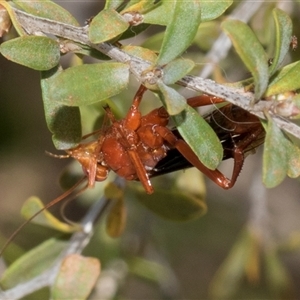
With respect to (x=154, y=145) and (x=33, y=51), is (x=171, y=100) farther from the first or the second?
(x=154, y=145)

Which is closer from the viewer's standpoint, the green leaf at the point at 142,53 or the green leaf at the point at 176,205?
the green leaf at the point at 142,53

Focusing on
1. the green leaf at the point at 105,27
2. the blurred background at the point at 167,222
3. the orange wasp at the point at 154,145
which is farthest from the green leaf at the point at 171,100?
the blurred background at the point at 167,222

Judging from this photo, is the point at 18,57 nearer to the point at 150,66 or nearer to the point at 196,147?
the point at 150,66

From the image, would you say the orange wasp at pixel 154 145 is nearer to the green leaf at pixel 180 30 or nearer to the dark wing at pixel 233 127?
the dark wing at pixel 233 127

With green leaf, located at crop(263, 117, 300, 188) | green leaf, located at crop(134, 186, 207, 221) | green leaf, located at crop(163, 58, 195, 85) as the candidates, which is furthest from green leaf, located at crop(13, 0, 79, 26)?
green leaf, located at crop(134, 186, 207, 221)

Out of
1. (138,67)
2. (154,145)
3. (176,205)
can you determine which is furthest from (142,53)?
(176,205)
